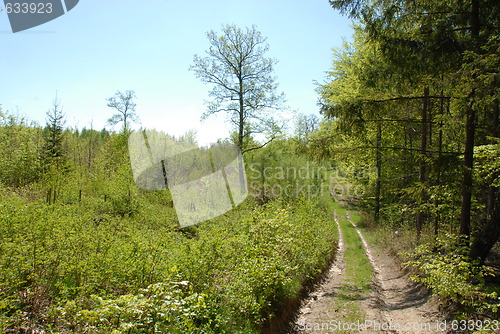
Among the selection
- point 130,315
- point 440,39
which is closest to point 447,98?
point 440,39

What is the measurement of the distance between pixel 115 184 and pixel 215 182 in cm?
671

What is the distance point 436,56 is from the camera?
711 centimetres

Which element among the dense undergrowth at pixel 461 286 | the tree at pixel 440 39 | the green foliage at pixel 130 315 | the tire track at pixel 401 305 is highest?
the tree at pixel 440 39

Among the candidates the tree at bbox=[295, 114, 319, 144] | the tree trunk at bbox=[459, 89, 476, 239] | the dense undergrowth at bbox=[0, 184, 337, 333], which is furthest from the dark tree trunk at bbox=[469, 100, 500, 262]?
the tree at bbox=[295, 114, 319, 144]

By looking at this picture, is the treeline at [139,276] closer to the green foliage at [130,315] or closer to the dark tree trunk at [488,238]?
the green foliage at [130,315]

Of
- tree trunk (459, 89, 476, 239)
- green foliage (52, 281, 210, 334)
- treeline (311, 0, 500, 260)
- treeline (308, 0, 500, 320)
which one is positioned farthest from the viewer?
tree trunk (459, 89, 476, 239)

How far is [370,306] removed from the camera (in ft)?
26.6

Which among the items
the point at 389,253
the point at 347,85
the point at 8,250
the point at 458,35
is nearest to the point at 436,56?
the point at 458,35

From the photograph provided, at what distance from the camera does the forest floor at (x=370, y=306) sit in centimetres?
665

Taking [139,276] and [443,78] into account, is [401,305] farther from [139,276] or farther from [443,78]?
[139,276]

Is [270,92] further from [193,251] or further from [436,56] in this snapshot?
[193,251]

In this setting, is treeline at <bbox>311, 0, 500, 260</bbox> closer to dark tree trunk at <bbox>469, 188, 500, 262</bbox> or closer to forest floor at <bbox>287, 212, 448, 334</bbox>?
dark tree trunk at <bbox>469, 188, 500, 262</bbox>

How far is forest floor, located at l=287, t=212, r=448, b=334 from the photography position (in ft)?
21.8

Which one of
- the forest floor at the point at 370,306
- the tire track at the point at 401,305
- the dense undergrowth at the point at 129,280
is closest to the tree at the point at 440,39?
the tire track at the point at 401,305
